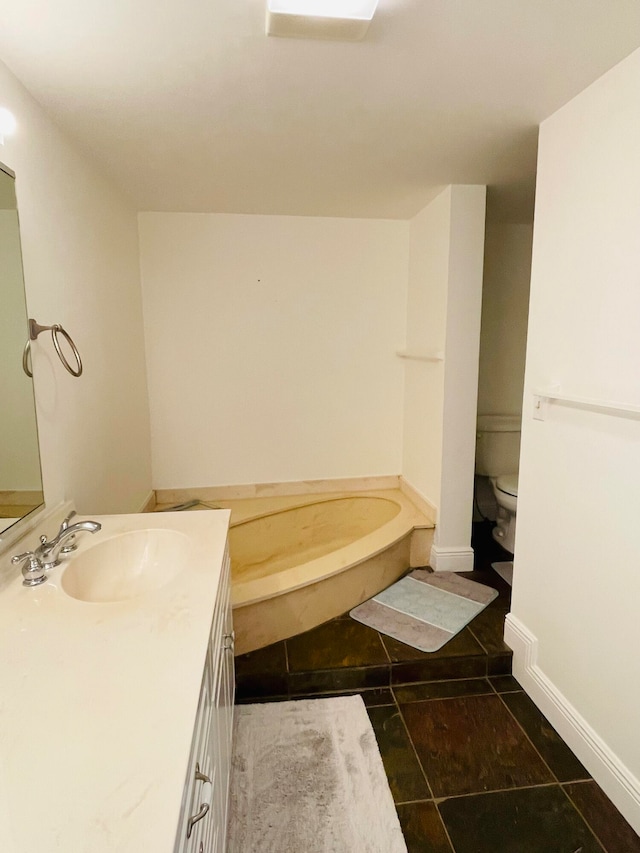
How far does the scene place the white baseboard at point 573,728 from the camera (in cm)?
138

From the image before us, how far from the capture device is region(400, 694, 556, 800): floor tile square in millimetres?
1532

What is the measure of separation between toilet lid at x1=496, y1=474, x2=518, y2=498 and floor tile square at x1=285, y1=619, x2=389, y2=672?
45.6 inches

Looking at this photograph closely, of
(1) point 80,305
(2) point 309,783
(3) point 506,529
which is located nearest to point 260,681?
(2) point 309,783

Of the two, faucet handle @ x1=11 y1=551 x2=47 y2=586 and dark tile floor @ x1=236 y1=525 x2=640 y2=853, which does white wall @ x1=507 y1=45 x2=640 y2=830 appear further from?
faucet handle @ x1=11 y1=551 x2=47 y2=586

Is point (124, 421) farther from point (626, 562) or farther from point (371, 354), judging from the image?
point (626, 562)

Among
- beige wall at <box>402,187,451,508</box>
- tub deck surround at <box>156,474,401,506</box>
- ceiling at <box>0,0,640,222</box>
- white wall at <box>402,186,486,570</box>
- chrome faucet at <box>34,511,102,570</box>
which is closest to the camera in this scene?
ceiling at <box>0,0,640,222</box>

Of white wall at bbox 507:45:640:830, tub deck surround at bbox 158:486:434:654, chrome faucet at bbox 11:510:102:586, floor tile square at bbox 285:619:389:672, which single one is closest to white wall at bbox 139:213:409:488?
tub deck surround at bbox 158:486:434:654

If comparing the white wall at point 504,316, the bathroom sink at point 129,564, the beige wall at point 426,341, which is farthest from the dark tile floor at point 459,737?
the white wall at point 504,316

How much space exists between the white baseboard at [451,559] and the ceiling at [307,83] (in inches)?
73.2

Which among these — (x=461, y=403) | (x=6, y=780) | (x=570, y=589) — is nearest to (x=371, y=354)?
(x=461, y=403)

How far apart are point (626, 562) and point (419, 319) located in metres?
1.80

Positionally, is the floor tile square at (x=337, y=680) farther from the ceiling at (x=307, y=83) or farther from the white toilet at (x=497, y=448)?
the ceiling at (x=307, y=83)

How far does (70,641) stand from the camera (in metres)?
0.97

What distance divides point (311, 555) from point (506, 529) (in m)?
1.18
